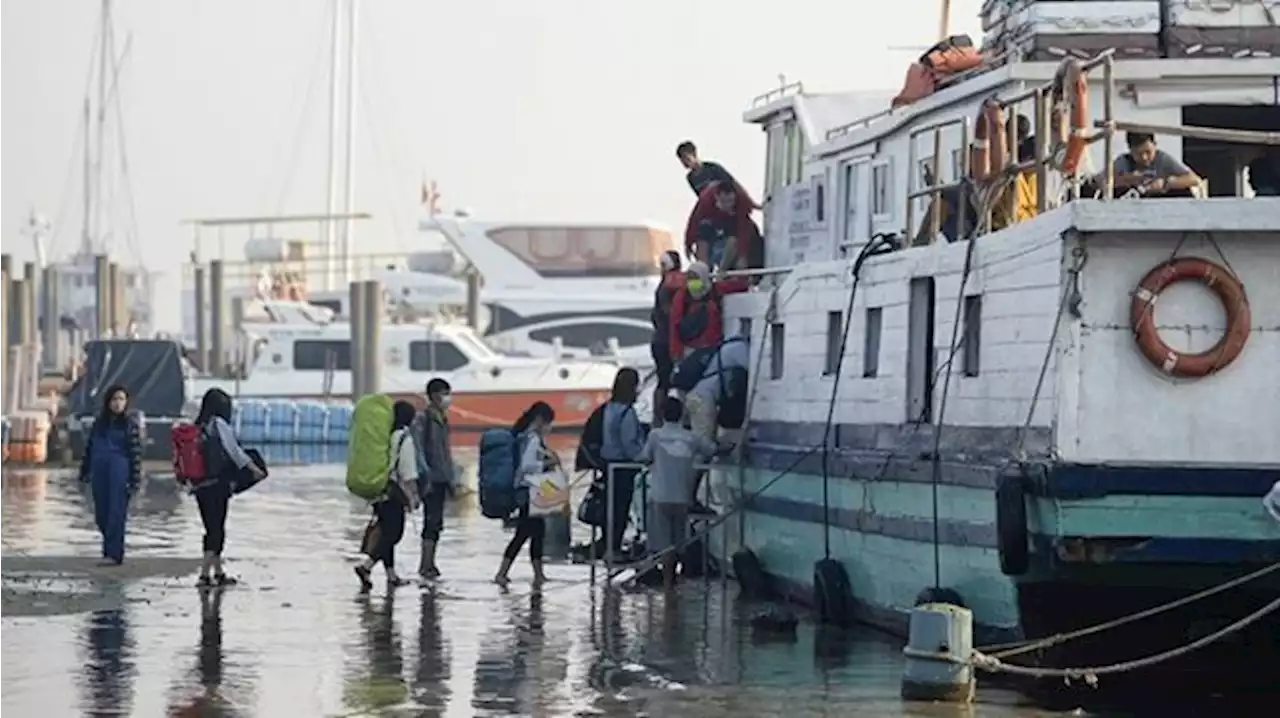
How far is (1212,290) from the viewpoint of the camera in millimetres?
15133

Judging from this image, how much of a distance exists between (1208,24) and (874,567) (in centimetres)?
428

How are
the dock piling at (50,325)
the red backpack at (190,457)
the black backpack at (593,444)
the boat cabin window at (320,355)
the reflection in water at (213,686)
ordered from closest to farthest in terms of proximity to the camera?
the reflection in water at (213,686)
the red backpack at (190,457)
the black backpack at (593,444)
the boat cabin window at (320,355)
the dock piling at (50,325)

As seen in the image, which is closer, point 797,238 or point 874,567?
point 874,567

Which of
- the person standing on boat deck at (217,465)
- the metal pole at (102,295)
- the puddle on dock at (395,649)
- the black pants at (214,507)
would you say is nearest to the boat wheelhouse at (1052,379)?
the puddle on dock at (395,649)

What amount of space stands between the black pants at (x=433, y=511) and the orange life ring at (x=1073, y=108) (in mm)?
7578

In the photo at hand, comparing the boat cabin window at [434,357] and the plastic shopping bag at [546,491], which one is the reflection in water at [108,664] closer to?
the plastic shopping bag at [546,491]

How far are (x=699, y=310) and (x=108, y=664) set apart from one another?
8049mm

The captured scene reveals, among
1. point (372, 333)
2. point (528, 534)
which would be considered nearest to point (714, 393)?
point (528, 534)

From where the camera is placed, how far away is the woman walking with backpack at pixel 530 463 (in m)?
22.3

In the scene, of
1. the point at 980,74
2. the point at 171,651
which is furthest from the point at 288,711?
the point at 980,74

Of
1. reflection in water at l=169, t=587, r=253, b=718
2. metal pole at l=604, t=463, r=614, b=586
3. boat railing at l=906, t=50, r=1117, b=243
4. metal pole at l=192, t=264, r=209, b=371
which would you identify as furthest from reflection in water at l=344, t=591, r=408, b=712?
metal pole at l=192, t=264, r=209, b=371

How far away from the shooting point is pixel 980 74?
1931 centimetres

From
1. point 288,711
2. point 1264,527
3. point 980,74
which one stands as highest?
point 980,74

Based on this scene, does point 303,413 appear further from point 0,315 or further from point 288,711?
point 288,711
